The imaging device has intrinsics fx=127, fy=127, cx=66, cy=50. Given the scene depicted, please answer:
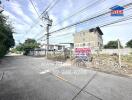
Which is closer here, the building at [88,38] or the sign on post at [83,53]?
the sign on post at [83,53]

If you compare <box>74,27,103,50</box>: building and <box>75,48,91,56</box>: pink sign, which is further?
<box>74,27,103,50</box>: building

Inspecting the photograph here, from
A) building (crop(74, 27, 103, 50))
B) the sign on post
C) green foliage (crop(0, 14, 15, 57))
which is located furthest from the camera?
building (crop(74, 27, 103, 50))

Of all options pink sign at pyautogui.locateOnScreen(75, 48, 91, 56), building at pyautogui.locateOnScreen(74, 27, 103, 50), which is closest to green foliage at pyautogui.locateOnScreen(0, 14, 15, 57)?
pink sign at pyautogui.locateOnScreen(75, 48, 91, 56)

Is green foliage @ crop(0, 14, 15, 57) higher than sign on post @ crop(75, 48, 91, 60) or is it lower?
higher

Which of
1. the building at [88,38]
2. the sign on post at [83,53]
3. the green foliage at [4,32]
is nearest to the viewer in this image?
the green foliage at [4,32]

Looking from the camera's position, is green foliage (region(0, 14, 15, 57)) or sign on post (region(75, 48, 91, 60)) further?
sign on post (region(75, 48, 91, 60))

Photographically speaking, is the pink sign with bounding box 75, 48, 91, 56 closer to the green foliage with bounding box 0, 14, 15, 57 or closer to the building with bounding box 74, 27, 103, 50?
the green foliage with bounding box 0, 14, 15, 57

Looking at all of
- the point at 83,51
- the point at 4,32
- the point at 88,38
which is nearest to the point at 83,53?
the point at 83,51

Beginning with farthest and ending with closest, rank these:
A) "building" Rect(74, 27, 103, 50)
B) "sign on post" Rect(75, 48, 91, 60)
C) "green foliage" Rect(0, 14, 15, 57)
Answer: "building" Rect(74, 27, 103, 50) < "sign on post" Rect(75, 48, 91, 60) < "green foliage" Rect(0, 14, 15, 57)

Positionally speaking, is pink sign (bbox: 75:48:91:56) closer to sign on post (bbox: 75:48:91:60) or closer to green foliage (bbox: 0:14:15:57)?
sign on post (bbox: 75:48:91:60)

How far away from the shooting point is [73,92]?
572 centimetres

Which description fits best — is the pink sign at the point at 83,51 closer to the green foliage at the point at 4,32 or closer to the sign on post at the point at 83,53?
the sign on post at the point at 83,53

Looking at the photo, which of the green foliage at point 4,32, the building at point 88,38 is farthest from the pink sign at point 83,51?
the building at point 88,38

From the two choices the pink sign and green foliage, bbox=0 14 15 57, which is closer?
green foliage, bbox=0 14 15 57
